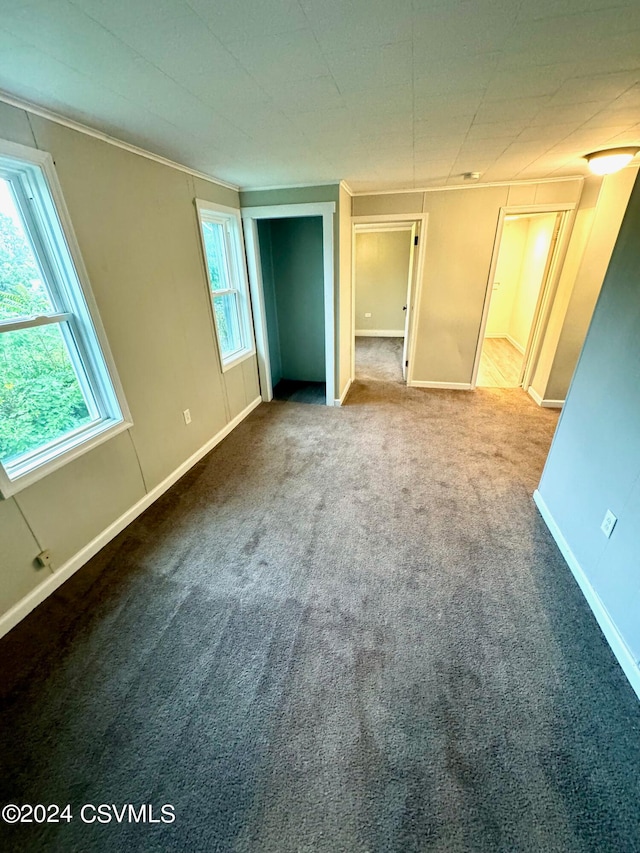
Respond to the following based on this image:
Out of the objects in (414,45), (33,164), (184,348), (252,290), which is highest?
(414,45)

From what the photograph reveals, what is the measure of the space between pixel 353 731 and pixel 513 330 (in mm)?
6930

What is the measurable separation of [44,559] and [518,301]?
24.4ft

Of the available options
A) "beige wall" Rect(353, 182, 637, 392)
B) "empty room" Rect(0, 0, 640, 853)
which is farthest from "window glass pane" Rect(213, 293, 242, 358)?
"beige wall" Rect(353, 182, 637, 392)

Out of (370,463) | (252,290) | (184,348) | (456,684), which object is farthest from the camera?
(252,290)

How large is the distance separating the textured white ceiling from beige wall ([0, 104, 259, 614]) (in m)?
0.20

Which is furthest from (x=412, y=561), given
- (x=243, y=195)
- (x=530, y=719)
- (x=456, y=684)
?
(x=243, y=195)

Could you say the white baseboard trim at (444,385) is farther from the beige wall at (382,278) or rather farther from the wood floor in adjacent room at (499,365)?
the beige wall at (382,278)

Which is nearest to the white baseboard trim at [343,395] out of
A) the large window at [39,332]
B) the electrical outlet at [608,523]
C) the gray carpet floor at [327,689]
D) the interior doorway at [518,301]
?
the interior doorway at [518,301]

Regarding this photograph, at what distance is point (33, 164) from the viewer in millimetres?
1592

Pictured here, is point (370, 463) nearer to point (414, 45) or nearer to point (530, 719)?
point (530, 719)

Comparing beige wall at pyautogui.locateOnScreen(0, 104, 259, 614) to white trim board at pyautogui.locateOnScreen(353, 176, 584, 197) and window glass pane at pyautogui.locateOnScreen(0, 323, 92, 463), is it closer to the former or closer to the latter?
window glass pane at pyautogui.locateOnScreen(0, 323, 92, 463)

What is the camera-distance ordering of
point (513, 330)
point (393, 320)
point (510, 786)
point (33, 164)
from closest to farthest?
point (510, 786) < point (33, 164) < point (513, 330) < point (393, 320)

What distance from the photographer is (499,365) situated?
5332 mm

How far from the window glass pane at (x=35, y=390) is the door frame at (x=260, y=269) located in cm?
222
